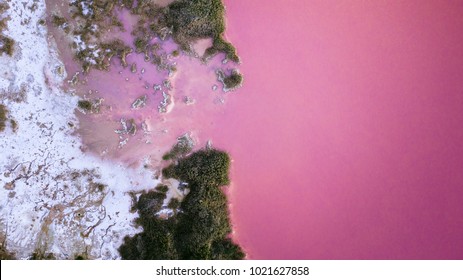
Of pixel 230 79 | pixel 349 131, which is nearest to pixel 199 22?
pixel 230 79

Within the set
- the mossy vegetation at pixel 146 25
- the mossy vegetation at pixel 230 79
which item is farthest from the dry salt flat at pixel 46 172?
the mossy vegetation at pixel 230 79

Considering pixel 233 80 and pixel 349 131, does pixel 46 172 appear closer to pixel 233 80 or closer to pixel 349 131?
pixel 233 80

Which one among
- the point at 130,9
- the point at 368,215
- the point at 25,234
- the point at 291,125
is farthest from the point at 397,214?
the point at 25,234

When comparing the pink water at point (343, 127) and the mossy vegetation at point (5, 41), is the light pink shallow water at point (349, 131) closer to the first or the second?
the pink water at point (343, 127)

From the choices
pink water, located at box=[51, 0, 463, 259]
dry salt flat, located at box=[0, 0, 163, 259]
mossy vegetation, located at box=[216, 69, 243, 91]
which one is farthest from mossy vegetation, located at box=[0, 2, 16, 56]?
mossy vegetation, located at box=[216, 69, 243, 91]

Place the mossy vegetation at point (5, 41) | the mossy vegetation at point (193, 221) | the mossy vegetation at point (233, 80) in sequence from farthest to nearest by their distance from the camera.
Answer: the mossy vegetation at point (233, 80) < the mossy vegetation at point (193, 221) < the mossy vegetation at point (5, 41)
